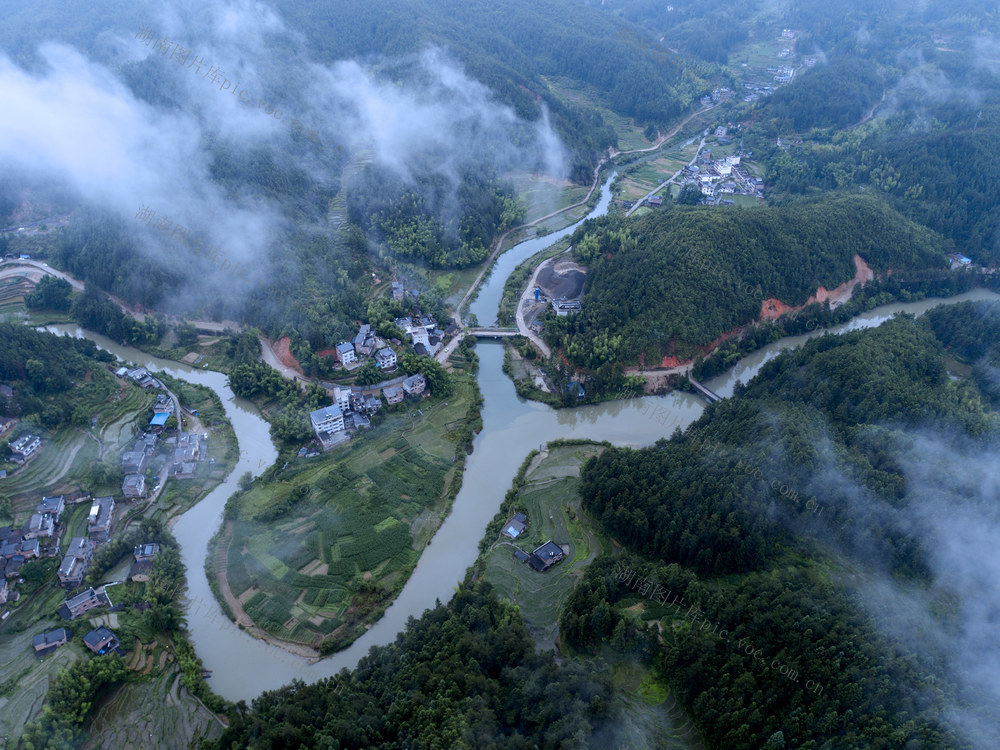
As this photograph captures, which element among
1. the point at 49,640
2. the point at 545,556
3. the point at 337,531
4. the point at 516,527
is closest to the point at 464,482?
the point at 516,527

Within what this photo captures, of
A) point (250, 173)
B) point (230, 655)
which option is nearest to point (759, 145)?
point (250, 173)

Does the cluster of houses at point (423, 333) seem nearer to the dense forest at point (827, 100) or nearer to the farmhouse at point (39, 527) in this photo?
the farmhouse at point (39, 527)

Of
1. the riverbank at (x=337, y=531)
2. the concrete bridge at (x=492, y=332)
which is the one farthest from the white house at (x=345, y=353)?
the concrete bridge at (x=492, y=332)

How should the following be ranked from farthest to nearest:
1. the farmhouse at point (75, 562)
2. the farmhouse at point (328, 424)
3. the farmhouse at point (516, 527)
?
1. the farmhouse at point (328, 424)
2. the farmhouse at point (516, 527)
3. the farmhouse at point (75, 562)

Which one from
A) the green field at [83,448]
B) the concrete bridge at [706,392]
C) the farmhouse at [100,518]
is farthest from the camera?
the concrete bridge at [706,392]

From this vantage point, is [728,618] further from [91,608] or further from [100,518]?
[100,518]
